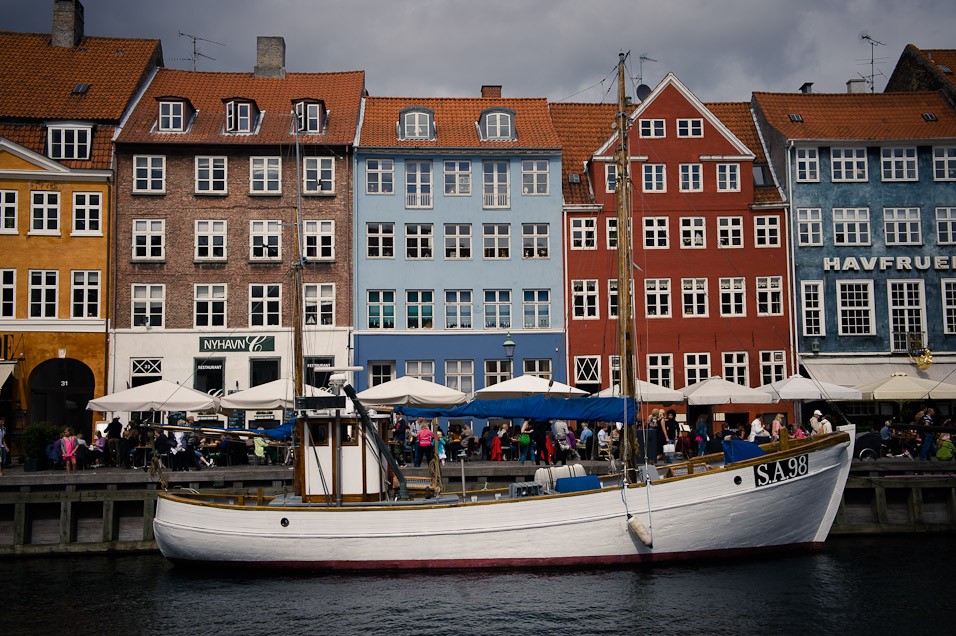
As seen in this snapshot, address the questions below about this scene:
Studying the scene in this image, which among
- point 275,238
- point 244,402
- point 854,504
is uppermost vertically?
point 275,238

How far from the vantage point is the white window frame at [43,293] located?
39.3 metres

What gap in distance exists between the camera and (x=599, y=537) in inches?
850

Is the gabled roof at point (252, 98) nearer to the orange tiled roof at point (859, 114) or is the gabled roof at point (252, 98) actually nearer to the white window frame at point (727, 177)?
the white window frame at point (727, 177)

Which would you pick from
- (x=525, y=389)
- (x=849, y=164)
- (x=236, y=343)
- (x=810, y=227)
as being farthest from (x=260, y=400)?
(x=849, y=164)

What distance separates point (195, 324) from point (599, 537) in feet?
77.8

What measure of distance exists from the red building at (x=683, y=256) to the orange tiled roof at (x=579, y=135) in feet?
1.10

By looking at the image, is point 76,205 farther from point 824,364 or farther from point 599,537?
point 824,364

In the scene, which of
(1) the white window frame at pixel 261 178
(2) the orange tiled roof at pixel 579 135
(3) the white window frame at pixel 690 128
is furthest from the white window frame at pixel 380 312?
(3) the white window frame at pixel 690 128

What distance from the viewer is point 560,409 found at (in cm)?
2375

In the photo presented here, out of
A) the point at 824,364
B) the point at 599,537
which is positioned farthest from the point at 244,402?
the point at 824,364

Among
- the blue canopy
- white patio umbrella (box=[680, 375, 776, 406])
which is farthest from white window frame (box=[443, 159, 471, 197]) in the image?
the blue canopy

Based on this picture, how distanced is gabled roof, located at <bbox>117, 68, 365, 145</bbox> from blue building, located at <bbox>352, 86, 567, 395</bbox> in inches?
76.5

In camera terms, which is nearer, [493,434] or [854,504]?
[854,504]

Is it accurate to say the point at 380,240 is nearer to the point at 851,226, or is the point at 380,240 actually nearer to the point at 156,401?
the point at 156,401
